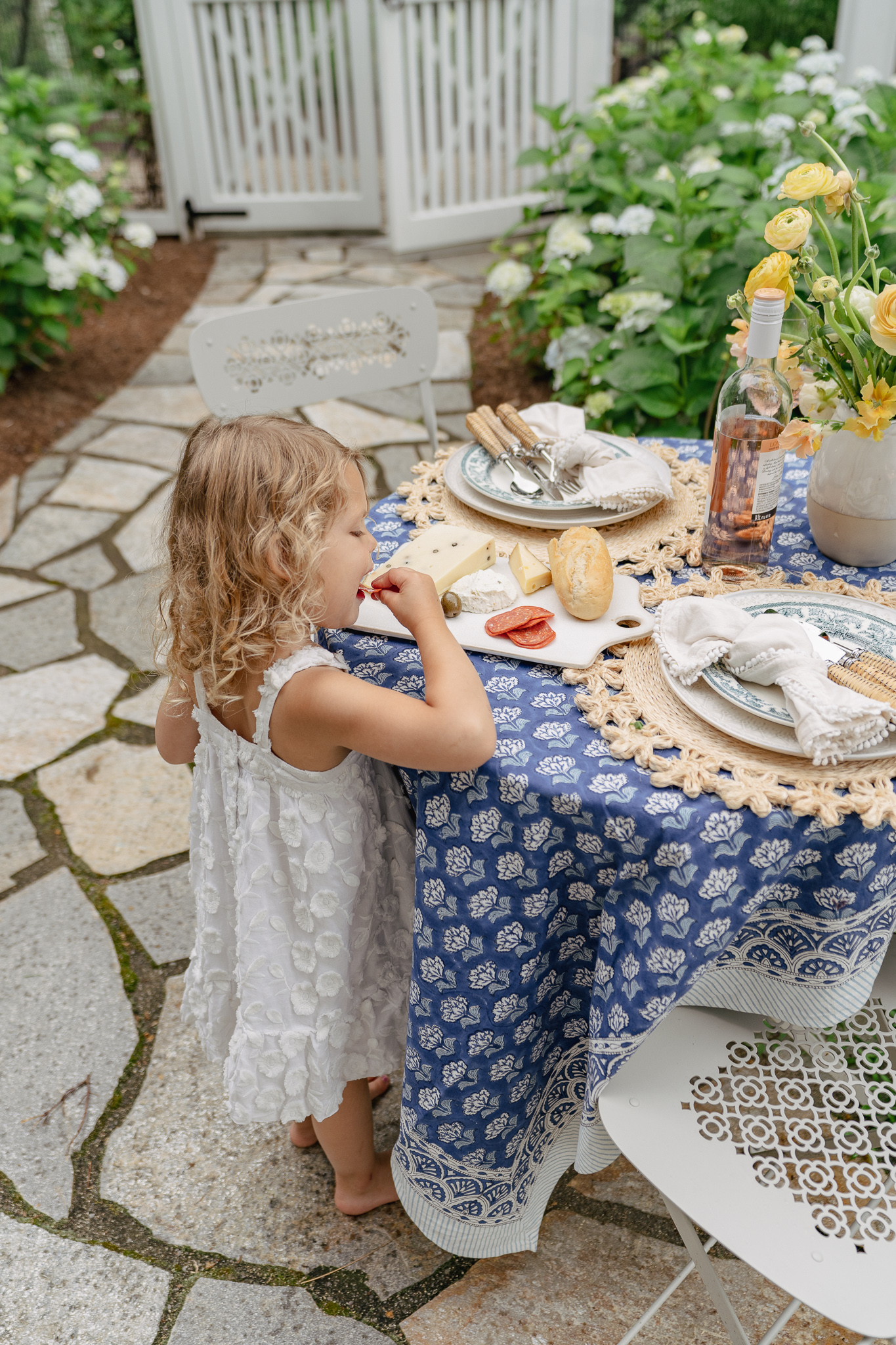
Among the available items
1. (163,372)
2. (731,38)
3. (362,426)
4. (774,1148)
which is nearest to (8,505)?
(163,372)

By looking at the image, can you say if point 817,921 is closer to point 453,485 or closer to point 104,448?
point 453,485

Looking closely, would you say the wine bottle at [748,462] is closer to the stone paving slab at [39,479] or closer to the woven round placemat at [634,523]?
the woven round placemat at [634,523]

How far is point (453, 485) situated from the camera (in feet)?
4.71

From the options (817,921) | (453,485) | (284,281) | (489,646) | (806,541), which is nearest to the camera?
(817,921)

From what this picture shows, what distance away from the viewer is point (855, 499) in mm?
1208

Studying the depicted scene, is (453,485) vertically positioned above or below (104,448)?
above

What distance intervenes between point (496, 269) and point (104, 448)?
1.60 meters

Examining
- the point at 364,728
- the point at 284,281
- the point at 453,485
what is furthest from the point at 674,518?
the point at 284,281

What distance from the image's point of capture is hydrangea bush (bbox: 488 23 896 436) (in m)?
2.47

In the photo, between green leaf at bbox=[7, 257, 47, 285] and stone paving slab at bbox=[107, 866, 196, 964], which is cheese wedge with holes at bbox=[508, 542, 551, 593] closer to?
stone paving slab at bbox=[107, 866, 196, 964]

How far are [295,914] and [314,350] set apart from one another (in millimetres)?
1198

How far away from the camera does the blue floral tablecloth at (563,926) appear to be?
92 cm

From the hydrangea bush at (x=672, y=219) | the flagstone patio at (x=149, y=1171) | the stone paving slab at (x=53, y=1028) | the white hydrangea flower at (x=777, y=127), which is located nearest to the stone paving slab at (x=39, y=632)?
the flagstone patio at (x=149, y=1171)

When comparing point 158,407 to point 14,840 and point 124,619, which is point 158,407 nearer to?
point 124,619
